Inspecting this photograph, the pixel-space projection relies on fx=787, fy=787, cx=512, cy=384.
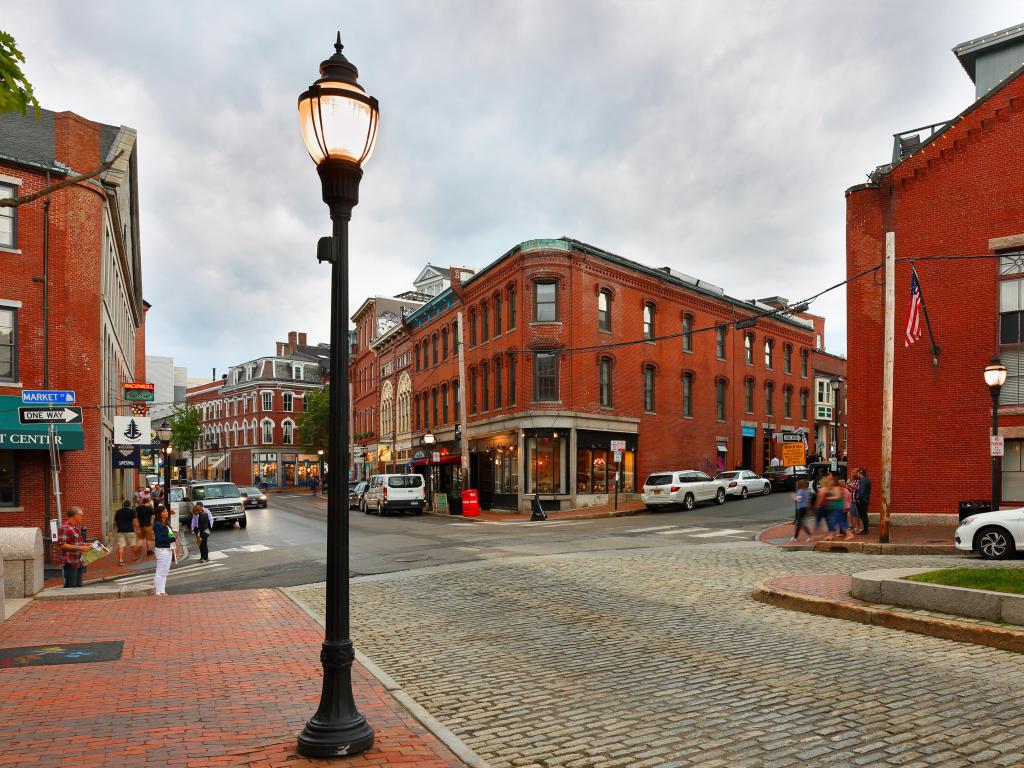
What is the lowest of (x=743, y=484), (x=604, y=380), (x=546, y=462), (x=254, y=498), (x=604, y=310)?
(x=254, y=498)

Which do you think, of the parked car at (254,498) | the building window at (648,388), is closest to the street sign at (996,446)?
the building window at (648,388)

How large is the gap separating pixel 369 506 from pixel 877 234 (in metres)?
25.3

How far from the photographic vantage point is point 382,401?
197 ft

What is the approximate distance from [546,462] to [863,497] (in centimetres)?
1715

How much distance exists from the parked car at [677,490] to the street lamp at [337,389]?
27685mm

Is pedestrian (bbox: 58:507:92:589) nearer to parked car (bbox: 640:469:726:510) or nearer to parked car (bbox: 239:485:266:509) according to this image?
parked car (bbox: 640:469:726:510)

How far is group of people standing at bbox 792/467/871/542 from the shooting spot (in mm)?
18766

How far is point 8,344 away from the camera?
20.2m

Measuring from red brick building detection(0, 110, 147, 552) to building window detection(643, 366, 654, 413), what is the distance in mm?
24815

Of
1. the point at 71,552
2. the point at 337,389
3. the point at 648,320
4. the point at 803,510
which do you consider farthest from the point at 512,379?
the point at 337,389

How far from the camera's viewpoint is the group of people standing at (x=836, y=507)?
1877 cm

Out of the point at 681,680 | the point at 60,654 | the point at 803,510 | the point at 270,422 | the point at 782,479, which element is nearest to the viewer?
the point at 681,680

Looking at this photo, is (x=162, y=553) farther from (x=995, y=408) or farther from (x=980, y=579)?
(x=995, y=408)

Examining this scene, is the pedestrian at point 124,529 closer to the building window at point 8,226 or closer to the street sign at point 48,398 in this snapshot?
the street sign at point 48,398
